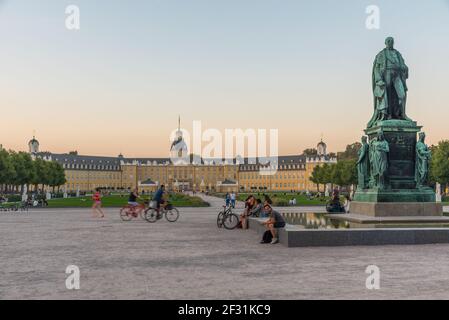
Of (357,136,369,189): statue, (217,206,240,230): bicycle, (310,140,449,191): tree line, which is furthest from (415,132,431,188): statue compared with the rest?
A: (310,140,449,191): tree line

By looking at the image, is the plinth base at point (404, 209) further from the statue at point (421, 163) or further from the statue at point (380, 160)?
the statue at point (421, 163)

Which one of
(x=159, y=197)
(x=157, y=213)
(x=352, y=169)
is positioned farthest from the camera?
(x=352, y=169)

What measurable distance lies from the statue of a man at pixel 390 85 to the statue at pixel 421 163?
134cm

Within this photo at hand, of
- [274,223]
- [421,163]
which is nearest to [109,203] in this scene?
[274,223]

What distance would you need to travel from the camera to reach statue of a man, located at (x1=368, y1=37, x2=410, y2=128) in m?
21.6

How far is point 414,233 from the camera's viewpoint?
16.8m

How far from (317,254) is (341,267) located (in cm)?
234

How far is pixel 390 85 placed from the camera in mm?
21812

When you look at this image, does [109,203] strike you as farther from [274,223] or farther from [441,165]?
[441,165]

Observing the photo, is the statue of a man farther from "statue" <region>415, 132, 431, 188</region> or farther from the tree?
the tree

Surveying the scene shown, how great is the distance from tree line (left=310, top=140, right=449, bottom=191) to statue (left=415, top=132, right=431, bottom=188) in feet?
103

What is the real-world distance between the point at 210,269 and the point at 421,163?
482 inches
